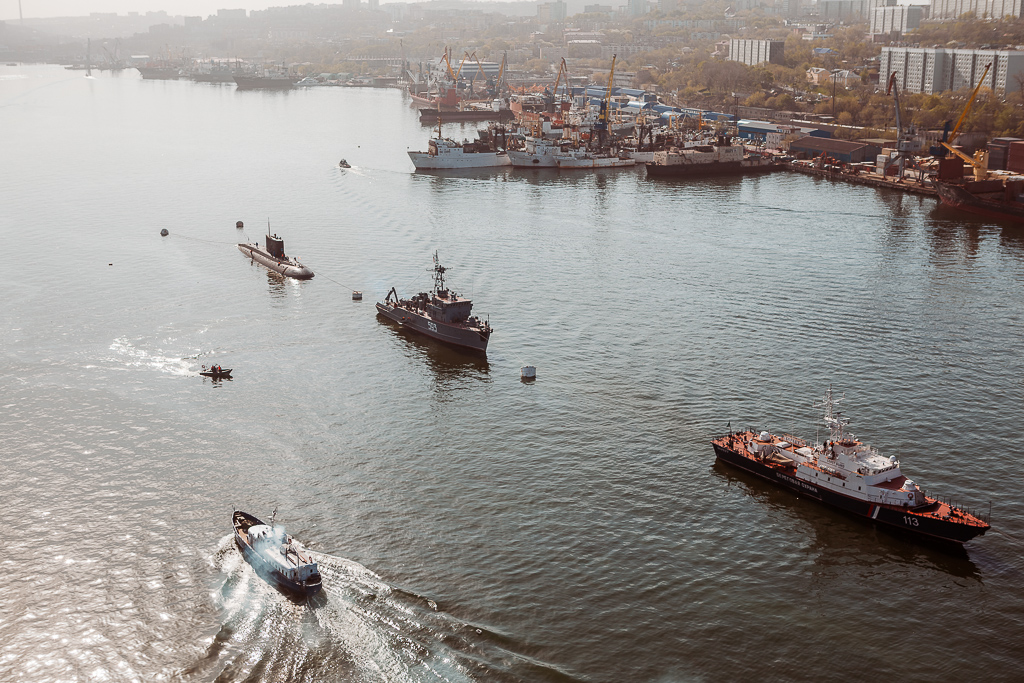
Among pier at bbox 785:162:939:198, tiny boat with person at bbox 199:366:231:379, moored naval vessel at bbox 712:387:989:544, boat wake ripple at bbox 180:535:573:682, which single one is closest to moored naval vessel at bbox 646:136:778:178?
pier at bbox 785:162:939:198

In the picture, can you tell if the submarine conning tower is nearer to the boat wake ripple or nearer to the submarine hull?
the submarine hull

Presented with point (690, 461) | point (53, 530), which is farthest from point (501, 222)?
point (53, 530)

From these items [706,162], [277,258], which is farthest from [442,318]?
[706,162]

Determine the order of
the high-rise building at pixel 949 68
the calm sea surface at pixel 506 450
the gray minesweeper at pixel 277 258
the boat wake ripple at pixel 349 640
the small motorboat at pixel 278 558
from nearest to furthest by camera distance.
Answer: the boat wake ripple at pixel 349 640, the calm sea surface at pixel 506 450, the small motorboat at pixel 278 558, the gray minesweeper at pixel 277 258, the high-rise building at pixel 949 68

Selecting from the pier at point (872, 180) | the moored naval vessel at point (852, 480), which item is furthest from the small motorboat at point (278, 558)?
the pier at point (872, 180)

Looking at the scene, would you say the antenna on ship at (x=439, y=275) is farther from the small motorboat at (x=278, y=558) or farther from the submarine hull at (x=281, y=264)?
the small motorboat at (x=278, y=558)

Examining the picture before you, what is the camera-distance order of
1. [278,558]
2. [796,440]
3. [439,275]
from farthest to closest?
[439,275]
[796,440]
[278,558]

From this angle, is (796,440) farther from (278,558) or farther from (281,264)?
(281,264)
